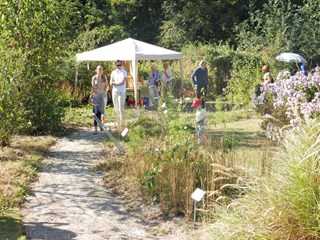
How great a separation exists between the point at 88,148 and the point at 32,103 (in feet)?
6.69

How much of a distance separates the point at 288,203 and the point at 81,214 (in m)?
3.03

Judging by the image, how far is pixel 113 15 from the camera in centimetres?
3578

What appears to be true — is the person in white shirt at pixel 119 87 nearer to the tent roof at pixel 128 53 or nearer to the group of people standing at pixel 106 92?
the group of people standing at pixel 106 92

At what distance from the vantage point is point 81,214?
281 inches

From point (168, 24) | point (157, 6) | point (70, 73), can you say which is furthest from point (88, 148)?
point (157, 6)

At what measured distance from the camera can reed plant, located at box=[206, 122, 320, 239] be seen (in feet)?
16.0

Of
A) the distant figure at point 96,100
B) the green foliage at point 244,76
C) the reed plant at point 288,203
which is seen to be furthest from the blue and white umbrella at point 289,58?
the reed plant at point 288,203

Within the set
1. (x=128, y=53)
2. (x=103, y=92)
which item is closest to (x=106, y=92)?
(x=103, y=92)

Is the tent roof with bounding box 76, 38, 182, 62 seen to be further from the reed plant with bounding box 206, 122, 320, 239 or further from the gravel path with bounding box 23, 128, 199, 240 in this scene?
the reed plant with bounding box 206, 122, 320, 239

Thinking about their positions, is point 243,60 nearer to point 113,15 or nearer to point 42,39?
point 42,39

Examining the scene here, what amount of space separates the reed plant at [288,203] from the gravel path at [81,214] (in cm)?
127

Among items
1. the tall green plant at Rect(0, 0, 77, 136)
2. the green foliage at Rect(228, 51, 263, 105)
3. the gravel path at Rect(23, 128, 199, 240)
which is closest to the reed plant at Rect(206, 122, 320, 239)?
the gravel path at Rect(23, 128, 199, 240)

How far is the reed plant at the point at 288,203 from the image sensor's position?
192 inches

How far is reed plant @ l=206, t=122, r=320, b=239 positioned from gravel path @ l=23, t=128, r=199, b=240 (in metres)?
1.27
